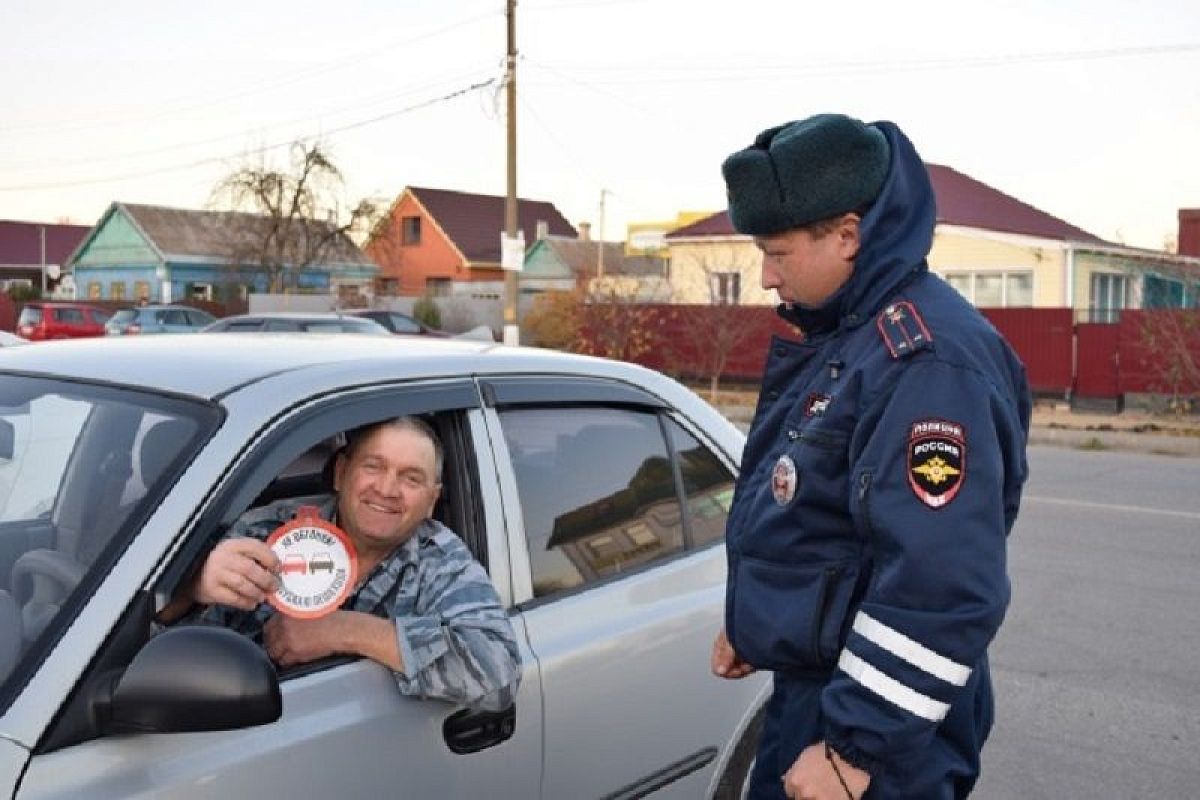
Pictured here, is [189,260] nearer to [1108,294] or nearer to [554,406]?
[1108,294]

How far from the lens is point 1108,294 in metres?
31.3

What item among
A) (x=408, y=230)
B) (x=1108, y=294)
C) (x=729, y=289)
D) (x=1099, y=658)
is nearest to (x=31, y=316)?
(x=729, y=289)

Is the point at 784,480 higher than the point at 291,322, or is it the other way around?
the point at 291,322

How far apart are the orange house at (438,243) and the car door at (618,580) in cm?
5549

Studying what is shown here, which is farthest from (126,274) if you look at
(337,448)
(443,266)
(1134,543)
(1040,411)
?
(337,448)

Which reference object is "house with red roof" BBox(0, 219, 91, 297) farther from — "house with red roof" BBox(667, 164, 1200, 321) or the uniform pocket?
the uniform pocket

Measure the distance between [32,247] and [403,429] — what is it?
77.6 meters

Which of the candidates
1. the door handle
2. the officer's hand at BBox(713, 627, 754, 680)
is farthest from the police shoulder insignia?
the door handle

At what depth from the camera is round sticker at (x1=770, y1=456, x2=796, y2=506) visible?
224 centimetres

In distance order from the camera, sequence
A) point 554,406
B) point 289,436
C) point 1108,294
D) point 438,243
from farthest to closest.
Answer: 1. point 438,243
2. point 1108,294
3. point 554,406
4. point 289,436

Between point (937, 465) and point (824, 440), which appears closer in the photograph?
point (937, 465)

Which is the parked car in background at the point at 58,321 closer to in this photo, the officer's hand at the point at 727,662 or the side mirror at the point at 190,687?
the officer's hand at the point at 727,662

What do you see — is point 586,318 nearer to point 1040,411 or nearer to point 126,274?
point 1040,411

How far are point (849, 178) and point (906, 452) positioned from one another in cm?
51
